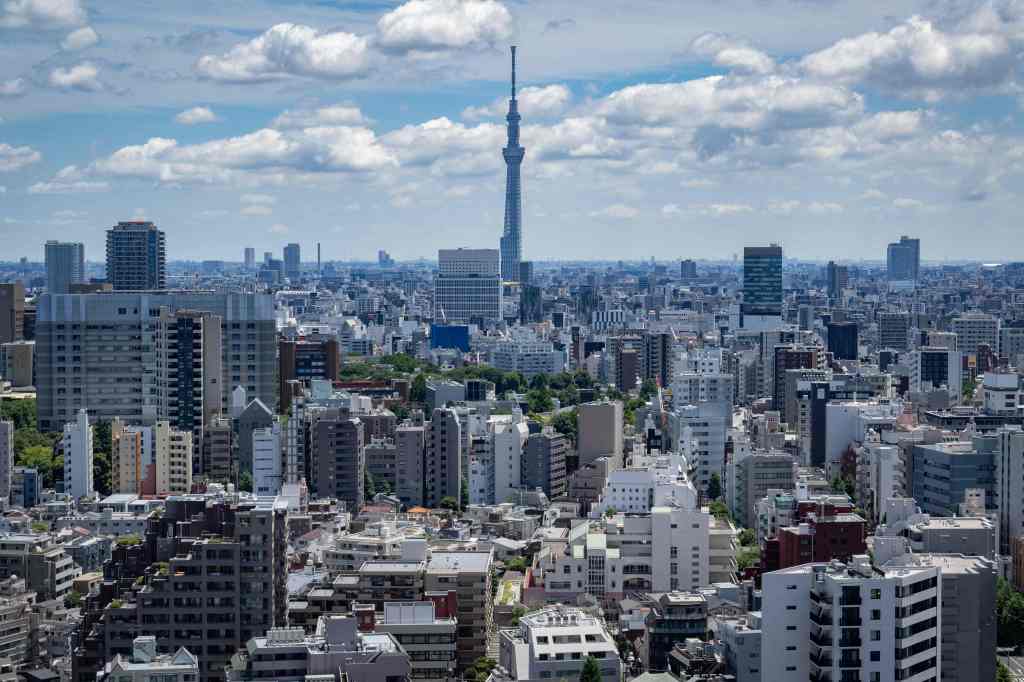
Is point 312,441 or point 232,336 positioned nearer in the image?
point 312,441

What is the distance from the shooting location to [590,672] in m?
16.0

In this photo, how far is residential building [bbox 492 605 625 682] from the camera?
54.3 ft

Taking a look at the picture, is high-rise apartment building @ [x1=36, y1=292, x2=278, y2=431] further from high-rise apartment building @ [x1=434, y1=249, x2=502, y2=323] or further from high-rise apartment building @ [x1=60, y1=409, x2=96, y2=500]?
→ high-rise apartment building @ [x1=434, y1=249, x2=502, y2=323]

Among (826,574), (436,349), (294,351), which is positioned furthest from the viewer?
(436,349)

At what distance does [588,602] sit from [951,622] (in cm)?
617

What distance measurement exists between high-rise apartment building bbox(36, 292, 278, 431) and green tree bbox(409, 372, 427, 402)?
6348 mm

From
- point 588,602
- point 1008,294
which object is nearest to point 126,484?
point 588,602

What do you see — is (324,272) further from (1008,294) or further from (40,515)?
(40,515)

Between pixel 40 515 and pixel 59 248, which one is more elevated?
pixel 59 248

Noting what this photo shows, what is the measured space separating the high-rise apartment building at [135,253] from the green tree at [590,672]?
4870cm

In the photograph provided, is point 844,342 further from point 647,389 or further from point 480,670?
point 480,670

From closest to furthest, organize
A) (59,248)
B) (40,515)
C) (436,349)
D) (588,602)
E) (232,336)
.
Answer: (588,602), (40,515), (232,336), (436,349), (59,248)

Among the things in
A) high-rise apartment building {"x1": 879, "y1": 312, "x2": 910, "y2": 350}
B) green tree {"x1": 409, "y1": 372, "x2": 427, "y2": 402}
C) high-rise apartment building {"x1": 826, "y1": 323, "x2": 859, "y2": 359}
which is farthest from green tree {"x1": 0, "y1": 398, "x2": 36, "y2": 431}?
high-rise apartment building {"x1": 879, "y1": 312, "x2": 910, "y2": 350}

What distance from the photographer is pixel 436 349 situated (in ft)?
221
